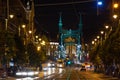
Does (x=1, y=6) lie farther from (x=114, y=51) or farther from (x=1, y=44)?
(x=114, y=51)

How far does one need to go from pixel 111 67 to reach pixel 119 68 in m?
15.9

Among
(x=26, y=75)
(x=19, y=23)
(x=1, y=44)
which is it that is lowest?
(x=26, y=75)

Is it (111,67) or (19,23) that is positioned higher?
(19,23)

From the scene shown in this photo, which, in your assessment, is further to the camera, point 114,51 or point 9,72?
point 9,72

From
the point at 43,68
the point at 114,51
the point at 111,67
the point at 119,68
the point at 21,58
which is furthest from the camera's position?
the point at 43,68

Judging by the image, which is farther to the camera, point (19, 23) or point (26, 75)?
point (19, 23)

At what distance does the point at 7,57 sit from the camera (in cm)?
6781

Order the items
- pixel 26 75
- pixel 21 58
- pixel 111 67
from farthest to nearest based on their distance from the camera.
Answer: pixel 111 67, pixel 21 58, pixel 26 75

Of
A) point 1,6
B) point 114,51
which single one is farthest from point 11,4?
point 114,51

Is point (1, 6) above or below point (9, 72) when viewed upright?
above

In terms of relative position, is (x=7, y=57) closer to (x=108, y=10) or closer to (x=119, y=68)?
(x=119, y=68)

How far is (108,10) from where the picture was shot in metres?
122

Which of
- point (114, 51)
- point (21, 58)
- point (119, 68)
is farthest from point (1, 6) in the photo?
point (114, 51)

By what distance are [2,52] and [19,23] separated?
179 feet
